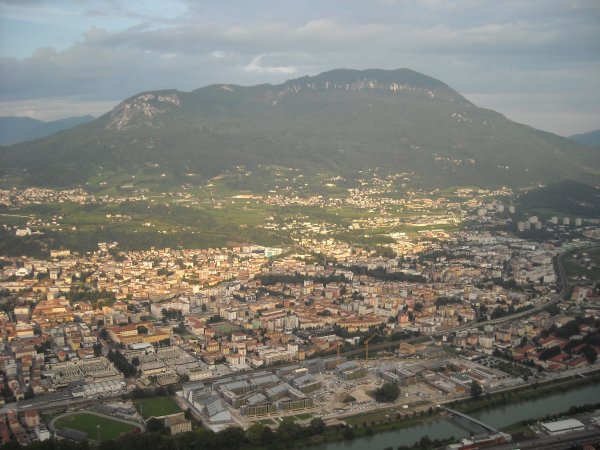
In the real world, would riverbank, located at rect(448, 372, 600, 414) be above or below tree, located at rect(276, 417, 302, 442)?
below

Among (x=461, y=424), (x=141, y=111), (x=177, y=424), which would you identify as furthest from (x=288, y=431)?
(x=141, y=111)

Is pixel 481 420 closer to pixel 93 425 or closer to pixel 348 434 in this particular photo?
pixel 348 434

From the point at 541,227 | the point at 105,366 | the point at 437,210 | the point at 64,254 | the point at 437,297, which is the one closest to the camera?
the point at 105,366

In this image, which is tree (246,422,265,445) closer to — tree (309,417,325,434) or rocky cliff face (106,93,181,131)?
tree (309,417,325,434)

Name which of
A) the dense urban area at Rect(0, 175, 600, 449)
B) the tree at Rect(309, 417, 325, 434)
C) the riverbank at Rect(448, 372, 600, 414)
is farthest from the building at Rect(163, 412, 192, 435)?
Answer: the riverbank at Rect(448, 372, 600, 414)

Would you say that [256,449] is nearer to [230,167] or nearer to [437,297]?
[437,297]

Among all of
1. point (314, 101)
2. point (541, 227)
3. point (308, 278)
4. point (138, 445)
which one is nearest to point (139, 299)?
point (308, 278)
